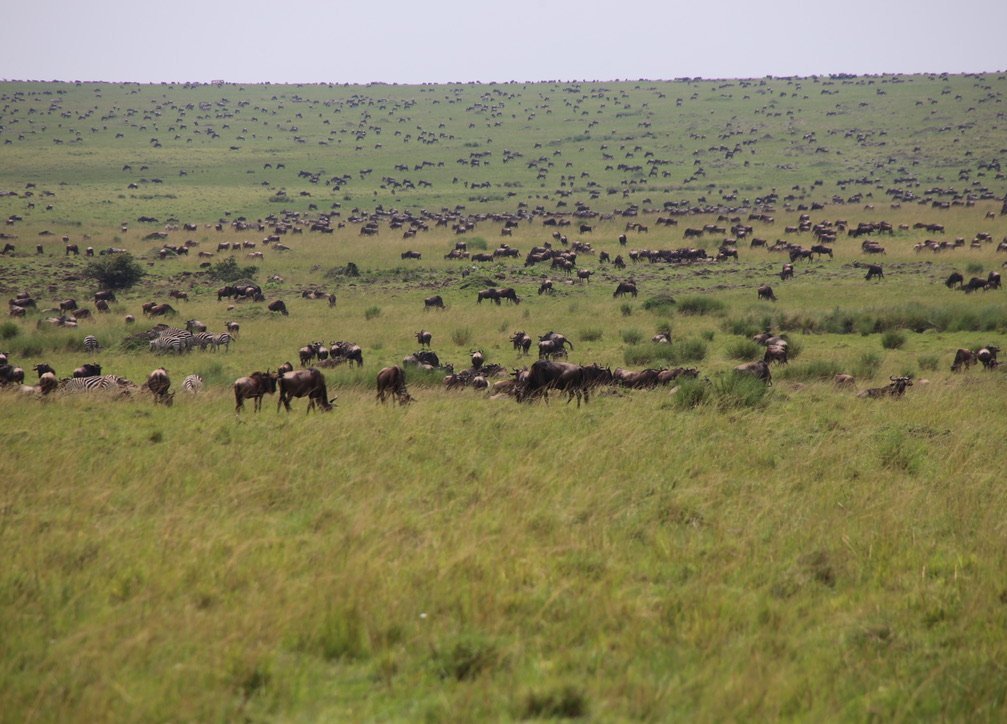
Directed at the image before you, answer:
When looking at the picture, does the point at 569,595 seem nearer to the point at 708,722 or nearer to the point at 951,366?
the point at 708,722

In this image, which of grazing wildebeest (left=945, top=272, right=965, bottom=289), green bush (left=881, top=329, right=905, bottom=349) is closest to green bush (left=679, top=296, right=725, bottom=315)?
green bush (left=881, top=329, right=905, bottom=349)

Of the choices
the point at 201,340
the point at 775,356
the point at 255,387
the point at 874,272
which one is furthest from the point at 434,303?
the point at 874,272

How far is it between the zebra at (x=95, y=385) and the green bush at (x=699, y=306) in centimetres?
1986

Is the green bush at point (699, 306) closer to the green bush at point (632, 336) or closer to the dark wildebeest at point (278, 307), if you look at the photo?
the green bush at point (632, 336)

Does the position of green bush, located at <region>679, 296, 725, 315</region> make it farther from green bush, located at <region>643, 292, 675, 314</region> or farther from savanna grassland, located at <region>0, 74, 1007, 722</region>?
savanna grassland, located at <region>0, 74, 1007, 722</region>

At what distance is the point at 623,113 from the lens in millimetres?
126000

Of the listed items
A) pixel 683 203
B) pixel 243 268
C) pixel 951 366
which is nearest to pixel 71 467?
pixel 951 366

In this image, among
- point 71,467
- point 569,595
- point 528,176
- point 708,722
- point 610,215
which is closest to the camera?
point 708,722

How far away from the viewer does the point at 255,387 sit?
15242 mm

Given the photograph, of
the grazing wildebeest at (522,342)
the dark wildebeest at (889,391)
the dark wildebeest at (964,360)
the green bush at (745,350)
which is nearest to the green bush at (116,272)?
the grazing wildebeest at (522,342)

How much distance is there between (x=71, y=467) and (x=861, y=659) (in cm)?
703

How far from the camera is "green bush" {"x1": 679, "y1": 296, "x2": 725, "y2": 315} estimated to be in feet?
103

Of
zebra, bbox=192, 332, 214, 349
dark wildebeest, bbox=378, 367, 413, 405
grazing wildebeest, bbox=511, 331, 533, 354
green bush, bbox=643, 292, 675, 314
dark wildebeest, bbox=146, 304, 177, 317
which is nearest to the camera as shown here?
dark wildebeest, bbox=378, 367, 413, 405

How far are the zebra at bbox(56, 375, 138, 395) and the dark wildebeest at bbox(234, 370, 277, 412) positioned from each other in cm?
296
